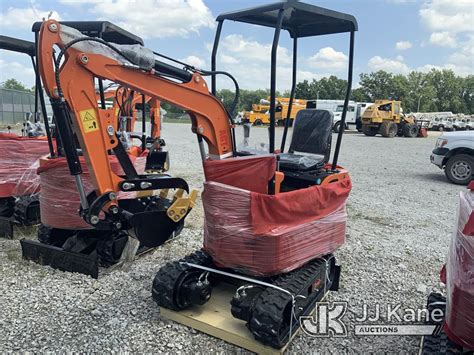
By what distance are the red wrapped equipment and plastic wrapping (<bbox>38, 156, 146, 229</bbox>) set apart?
1618mm

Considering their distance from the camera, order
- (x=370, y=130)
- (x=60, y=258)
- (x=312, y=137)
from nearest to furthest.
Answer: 1. (x=60, y=258)
2. (x=312, y=137)
3. (x=370, y=130)

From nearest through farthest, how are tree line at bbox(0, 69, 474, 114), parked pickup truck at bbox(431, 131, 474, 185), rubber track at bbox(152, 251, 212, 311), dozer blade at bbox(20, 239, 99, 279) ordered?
rubber track at bbox(152, 251, 212, 311), dozer blade at bbox(20, 239, 99, 279), parked pickup truck at bbox(431, 131, 474, 185), tree line at bbox(0, 69, 474, 114)

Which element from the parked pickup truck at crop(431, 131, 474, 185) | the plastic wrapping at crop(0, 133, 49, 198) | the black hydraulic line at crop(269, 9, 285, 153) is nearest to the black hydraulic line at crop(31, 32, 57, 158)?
the plastic wrapping at crop(0, 133, 49, 198)

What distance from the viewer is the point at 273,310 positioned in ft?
10.4

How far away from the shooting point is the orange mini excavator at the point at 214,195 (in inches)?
130

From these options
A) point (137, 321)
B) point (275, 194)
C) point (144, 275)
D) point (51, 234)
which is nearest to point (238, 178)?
point (275, 194)

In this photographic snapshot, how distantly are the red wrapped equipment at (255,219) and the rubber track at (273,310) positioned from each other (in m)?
0.13

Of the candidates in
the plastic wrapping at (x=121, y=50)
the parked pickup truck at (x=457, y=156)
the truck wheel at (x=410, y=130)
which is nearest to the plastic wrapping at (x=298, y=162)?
the plastic wrapping at (x=121, y=50)

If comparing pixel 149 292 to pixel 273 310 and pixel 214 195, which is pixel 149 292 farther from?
pixel 273 310

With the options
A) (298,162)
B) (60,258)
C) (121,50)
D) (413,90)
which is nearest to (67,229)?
(60,258)

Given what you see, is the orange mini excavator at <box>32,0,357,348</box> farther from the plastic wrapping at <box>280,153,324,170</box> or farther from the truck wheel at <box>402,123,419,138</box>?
the truck wheel at <box>402,123,419,138</box>

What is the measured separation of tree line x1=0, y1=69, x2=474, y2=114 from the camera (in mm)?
61375

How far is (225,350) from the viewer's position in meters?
3.34

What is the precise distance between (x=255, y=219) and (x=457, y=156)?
880 centimetres
